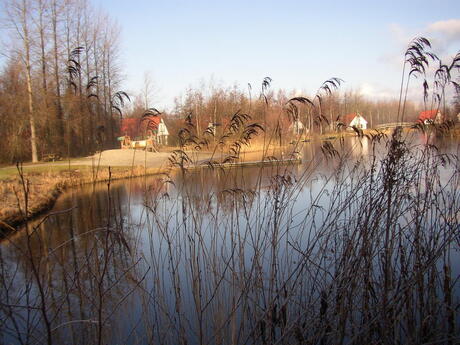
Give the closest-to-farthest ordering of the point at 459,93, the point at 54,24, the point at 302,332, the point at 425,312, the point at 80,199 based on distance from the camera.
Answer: the point at 302,332 → the point at 425,312 → the point at 459,93 → the point at 80,199 → the point at 54,24

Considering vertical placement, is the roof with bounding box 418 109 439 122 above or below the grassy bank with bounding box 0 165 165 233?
above

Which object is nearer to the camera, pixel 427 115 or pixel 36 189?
pixel 427 115

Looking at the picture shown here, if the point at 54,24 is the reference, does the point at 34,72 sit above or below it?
below

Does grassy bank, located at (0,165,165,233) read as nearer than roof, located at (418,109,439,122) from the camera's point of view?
No

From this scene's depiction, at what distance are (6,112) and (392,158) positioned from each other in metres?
20.9

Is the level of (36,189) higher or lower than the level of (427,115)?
lower

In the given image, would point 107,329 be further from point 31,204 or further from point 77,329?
A: point 31,204

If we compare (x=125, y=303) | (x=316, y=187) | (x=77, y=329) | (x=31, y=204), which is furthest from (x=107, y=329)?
(x=31, y=204)

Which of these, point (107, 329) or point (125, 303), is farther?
point (125, 303)

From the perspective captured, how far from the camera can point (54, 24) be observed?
67.8 ft

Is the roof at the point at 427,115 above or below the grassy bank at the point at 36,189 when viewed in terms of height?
above

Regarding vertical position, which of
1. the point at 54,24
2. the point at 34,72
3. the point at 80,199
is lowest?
the point at 80,199

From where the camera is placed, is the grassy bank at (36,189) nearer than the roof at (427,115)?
No

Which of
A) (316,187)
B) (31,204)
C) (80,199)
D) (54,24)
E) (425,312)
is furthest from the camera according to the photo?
(54,24)
